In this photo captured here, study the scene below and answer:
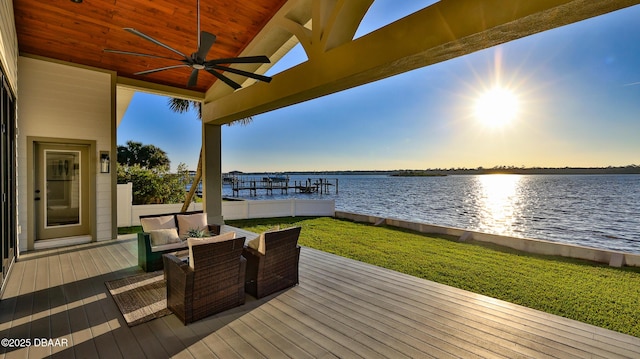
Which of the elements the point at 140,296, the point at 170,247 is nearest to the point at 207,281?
the point at 140,296

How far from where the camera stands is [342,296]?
329 centimetres

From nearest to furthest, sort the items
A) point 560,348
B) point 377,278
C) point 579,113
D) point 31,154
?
point 560,348 < point 377,278 < point 31,154 < point 579,113

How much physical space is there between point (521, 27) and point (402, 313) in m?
2.79

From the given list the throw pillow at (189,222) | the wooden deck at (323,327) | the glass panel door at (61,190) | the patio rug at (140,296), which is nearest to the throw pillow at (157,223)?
the throw pillow at (189,222)

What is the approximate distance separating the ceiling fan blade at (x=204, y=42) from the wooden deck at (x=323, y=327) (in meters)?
3.01

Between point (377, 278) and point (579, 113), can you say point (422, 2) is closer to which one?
point (377, 278)

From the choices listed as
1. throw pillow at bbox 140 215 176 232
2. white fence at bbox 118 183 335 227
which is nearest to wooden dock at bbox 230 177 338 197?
white fence at bbox 118 183 335 227

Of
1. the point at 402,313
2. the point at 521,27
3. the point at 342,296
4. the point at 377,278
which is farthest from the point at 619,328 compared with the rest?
the point at 521,27

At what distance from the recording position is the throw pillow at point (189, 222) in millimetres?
4668

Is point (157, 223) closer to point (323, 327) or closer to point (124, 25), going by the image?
point (323, 327)

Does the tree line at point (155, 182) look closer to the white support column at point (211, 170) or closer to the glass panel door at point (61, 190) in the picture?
the glass panel door at point (61, 190)

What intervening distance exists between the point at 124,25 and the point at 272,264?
190 inches

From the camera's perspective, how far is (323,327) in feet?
8.54

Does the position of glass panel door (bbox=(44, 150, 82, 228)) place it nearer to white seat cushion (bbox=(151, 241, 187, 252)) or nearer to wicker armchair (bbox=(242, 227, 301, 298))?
white seat cushion (bbox=(151, 241, 187, 252))
